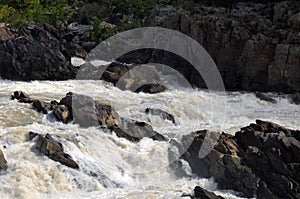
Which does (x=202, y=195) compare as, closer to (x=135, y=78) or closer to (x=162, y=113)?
(x=162, y=113)

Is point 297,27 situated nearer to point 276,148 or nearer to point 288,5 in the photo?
point 288,5

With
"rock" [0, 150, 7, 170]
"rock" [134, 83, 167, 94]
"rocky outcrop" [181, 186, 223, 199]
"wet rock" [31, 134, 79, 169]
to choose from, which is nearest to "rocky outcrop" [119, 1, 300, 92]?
"rock" [134, 83, 167, 94]

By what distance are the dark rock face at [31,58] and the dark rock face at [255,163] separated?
51.5ft

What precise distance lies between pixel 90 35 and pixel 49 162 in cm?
2883

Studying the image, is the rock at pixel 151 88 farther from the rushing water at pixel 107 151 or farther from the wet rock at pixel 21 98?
the wet rock at pixel 21 98

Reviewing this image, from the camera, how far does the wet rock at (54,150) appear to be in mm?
16405

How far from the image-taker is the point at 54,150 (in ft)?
54.6

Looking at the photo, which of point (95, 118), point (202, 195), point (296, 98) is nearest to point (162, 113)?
point (95, 118)

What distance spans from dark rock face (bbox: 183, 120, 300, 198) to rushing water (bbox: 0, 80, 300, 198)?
512 mm

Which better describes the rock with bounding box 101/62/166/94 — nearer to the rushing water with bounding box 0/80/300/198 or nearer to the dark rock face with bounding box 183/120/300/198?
the rushing water with bounding box 0/80/300/198

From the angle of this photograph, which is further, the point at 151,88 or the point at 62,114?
the point at 151,88

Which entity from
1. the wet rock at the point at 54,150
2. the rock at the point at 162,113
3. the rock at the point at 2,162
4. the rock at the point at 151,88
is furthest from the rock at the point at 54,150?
the rock at the point at 151,88

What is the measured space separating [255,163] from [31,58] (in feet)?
63.4

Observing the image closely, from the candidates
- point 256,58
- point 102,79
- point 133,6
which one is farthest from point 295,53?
point 133,6
